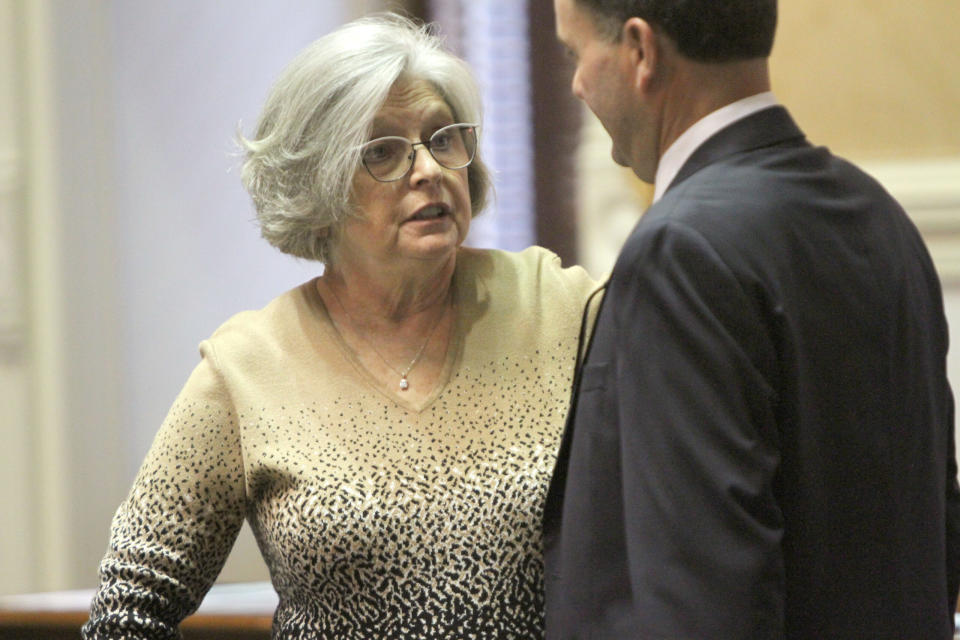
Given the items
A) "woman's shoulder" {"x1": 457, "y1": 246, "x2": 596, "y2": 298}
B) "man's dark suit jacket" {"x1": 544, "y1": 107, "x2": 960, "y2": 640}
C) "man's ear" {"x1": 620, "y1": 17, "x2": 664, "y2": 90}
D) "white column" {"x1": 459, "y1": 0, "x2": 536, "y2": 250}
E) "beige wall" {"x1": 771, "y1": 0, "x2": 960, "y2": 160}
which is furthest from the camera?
"white column" {"x1": 459, "y1": 0, "x2": 536, "y2": 250}

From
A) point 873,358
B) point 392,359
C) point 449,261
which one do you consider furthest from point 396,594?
point 873,358

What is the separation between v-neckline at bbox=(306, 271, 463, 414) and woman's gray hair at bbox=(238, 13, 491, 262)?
0.36 feet

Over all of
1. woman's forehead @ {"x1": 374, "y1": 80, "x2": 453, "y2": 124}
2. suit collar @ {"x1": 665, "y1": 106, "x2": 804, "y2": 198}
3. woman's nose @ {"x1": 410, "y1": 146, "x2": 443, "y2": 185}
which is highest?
suit collar @ {"x1": 665, "y1": 106, "x2": 804, "y2": 198}

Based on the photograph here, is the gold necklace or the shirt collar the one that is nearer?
the shirt collar

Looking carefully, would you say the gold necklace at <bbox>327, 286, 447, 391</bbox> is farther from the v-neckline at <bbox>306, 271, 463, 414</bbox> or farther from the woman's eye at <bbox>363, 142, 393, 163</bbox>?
the woman's eye at <bbox>363, 142, 393, 163</bbox>

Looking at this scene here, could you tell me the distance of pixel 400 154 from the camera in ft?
6.55

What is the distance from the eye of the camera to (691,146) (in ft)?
4.77

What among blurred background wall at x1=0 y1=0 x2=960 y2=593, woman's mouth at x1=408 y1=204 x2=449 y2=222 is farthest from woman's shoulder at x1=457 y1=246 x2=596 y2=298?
blurred background wall at x1=0 y1=0 x2=960 y2=593

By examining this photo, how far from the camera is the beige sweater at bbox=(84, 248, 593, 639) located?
1881mm

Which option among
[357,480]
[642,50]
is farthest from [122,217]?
[642,50]

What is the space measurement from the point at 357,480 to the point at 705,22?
2.92 feet

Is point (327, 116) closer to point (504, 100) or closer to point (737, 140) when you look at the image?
point (737, 140)

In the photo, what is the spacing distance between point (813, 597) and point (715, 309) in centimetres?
36

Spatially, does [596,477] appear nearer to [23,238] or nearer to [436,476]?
[436,476]
